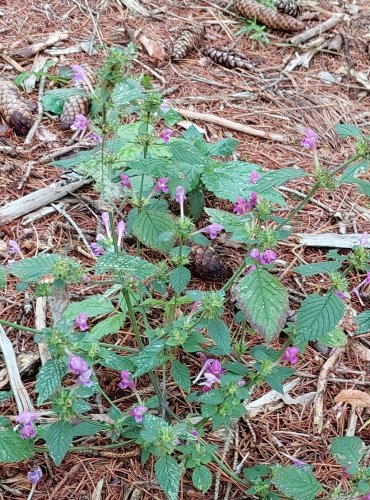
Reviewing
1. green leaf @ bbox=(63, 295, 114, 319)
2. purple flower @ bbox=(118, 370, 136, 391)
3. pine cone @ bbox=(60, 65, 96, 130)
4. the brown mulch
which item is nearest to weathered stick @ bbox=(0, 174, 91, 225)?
the brown mulch

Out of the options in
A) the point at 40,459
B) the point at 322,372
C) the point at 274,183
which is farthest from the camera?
the point at 322,372

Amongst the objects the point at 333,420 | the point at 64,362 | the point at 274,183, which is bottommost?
the point at 333,420

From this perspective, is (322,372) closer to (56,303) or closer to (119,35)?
(56,303)

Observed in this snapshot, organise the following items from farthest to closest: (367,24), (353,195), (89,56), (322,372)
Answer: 1. (367,24)
2. (89,56)
3. (353,195)
4. (322,372)

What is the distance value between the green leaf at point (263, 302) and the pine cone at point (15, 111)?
5.45 feet

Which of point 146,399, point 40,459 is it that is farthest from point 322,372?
point 40,459

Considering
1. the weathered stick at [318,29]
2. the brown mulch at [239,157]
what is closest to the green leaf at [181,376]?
the brown mulch at [239,157]

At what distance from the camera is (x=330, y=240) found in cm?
248

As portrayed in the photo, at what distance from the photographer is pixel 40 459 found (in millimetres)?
1690

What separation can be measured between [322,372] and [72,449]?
906 millimetres

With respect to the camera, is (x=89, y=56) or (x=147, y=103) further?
(x=89, y=56)

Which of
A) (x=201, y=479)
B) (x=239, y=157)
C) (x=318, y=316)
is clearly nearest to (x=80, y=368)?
(x=201, y=479)

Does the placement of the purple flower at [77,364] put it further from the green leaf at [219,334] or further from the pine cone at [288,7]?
the pine cone at [288,7]

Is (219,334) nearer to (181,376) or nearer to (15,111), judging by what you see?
(181,376)
